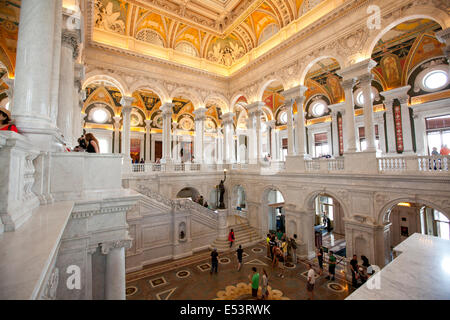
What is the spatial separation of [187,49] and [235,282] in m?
16.4

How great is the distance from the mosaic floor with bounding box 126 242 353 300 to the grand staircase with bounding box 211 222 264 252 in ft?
4.32

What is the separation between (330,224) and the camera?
17406 mm

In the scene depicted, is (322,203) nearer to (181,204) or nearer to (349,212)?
(349,212)

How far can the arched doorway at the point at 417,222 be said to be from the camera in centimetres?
1236

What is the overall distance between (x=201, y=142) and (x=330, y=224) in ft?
40.8

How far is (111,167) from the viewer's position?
15.6 ft

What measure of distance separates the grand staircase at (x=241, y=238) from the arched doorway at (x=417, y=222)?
773 cm

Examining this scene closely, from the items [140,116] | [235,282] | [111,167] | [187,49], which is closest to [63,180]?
[111,167]

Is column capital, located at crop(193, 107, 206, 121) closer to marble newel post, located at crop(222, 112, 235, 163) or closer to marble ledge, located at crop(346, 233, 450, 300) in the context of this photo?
marble newel post, located at crop(222, 112, 235, 163)

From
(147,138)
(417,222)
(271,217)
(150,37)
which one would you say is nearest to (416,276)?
(417,222)

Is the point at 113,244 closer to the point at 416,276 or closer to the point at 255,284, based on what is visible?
the point at 416,276

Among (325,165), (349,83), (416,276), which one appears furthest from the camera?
(325,165)

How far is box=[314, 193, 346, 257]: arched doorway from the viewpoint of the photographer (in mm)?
14508

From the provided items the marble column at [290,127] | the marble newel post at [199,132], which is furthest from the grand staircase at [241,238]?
the marble newel post at [199,132]
